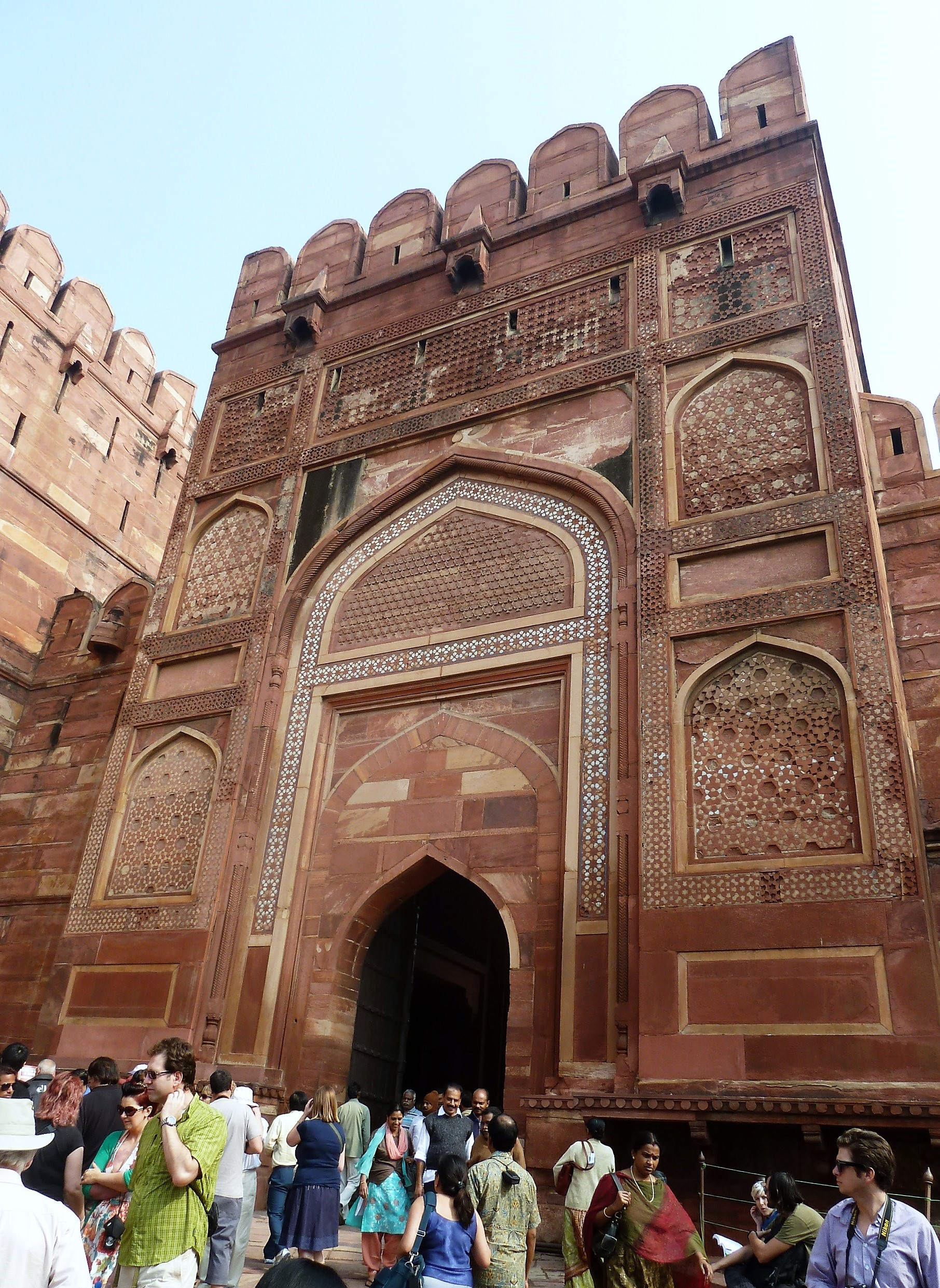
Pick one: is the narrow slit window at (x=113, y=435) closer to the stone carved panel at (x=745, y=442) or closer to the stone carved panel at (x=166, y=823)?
the stone carved panel at (x=166, y=823)

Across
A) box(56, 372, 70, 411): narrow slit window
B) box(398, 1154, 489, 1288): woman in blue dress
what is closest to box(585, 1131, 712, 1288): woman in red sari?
box(398, 1154, 489, 1288): woman in blue dress

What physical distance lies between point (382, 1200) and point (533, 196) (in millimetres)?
8525

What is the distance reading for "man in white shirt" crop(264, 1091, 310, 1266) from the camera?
503cm

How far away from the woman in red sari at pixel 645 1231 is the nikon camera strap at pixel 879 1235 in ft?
3.51

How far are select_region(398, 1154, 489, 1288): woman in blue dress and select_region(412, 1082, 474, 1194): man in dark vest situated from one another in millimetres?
1437

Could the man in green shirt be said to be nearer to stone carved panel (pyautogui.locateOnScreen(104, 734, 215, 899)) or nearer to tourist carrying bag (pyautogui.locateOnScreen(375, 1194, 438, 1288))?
tourist carrying bag (pyautogui.locateOnScreen(375, 1194, 438, 1288))

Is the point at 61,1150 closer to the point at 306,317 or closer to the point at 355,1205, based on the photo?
the point at 355,1205

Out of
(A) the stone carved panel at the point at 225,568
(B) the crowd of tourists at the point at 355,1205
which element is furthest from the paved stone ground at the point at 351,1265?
(A) the stone carved panel at the point at 225,568

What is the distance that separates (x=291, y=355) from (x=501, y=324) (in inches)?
97.0

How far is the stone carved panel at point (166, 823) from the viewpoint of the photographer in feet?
25.5

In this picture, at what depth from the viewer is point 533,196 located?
31.7ft

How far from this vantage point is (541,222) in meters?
9.23

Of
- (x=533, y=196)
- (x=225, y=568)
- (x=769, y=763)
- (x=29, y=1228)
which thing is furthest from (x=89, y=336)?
(x=29, y=1228)

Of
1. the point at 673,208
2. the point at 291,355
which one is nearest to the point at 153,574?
the point at 291,355
